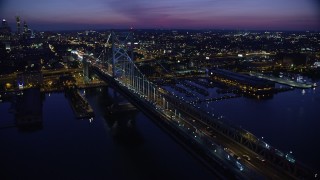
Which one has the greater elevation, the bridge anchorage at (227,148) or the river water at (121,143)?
the bridge anchorage at (227,148)

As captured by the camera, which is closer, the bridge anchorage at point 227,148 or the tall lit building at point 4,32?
the bridge anchorage at point 227,148

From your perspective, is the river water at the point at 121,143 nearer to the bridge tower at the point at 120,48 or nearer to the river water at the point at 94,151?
the river water at the point at 94,151

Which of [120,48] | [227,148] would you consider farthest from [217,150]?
[120,48]

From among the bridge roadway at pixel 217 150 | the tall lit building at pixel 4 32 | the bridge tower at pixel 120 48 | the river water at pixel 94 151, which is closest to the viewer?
the bridge roadway at pixel 217 150

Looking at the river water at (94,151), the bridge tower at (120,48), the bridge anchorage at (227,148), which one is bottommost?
the river water at (94,151)

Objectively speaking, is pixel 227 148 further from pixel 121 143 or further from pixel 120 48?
pixel 120 48

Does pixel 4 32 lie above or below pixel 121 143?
above

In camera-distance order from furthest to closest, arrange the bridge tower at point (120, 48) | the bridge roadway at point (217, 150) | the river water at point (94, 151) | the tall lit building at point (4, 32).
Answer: the tall lit building at point (4, 32) → the bridge tower at point (120, 48) → the river water at point (94, 151) → the bridge roadway at point (217, 150)

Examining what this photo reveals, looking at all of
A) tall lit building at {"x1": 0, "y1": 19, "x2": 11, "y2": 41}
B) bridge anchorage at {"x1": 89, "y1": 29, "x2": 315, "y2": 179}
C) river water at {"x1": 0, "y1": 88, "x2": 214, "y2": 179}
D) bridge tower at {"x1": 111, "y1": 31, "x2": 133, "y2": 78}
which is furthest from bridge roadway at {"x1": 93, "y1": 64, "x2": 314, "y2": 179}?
tall lit building at {"x1": 0, "y1": 19, "x2": 11, "y2": 41}

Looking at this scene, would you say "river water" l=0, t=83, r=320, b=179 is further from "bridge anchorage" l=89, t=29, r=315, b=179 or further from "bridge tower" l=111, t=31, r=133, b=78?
"bridge tower" l=111, t=31, r=133, b=78

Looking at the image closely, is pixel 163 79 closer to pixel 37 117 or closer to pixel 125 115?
pixel 125 115

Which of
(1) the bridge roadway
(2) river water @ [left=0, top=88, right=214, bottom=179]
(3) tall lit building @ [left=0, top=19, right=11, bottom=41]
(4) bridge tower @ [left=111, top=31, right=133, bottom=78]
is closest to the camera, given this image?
(1) the bridge roadway

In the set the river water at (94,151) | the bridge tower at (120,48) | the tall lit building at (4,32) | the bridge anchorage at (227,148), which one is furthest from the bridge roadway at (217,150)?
the tall lit building at (4,32)
